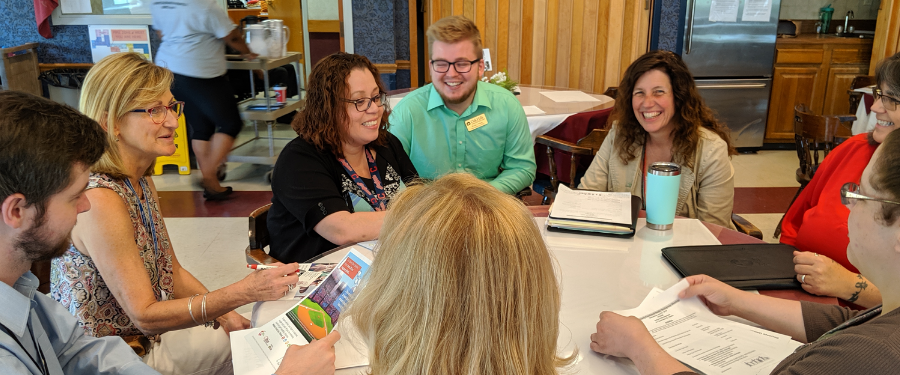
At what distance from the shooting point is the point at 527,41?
5.84 m

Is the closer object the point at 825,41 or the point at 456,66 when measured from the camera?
the point at 456,66

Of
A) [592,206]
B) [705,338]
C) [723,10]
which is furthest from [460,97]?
[723,10]

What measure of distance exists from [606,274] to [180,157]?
4.62 metres

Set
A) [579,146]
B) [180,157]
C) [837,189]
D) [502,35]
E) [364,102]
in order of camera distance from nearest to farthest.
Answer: [837,189] < [364,102] < [579,146] < [180,157] < [502,35]

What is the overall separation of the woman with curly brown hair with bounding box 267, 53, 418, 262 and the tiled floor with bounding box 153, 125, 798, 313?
1.08 meters

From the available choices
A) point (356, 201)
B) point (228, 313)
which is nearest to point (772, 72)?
point (356, 201)

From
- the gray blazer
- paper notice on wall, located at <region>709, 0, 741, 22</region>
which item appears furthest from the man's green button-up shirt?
paper notice on wall, located at <region>709, 0, 741, 22</region>

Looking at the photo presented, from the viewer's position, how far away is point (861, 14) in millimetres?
6449

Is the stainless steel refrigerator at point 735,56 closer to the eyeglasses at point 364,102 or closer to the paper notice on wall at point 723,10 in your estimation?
the paper notice on wall at point 723,10

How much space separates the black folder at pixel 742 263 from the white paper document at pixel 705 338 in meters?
0.17

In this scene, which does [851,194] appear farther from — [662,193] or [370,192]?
[370,192]

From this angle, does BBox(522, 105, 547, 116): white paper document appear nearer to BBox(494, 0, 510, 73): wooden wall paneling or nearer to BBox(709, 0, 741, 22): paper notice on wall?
BBox(494, 0, 510, 73): wooden wall paneling

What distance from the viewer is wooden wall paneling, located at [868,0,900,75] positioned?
566cm

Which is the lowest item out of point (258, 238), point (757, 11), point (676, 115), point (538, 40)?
point (258, 238)
